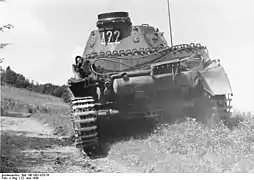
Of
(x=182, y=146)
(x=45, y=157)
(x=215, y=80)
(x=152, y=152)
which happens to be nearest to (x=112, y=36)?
(x=215, y=80)

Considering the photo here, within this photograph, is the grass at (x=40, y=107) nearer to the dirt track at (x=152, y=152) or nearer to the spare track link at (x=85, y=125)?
the dirt track at (x=152, y=152)

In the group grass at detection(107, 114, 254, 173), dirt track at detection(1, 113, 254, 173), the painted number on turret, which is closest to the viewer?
grass at detection(107, 114, 254, 173)

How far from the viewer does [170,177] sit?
596cm

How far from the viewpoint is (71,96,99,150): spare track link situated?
765 cm

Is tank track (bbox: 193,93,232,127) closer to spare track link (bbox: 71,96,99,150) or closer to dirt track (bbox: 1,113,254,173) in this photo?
dirt track (bbox: 1,113,254,173)

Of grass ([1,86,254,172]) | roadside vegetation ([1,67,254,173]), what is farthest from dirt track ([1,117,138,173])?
grass ([1,86,254,172])

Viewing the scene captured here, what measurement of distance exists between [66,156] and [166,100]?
167 cm

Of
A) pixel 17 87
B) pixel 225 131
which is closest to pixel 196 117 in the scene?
pixel 225 131

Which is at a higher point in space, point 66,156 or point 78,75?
point 78,75

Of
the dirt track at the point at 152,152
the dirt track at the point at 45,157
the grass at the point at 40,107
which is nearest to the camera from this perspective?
the dirt track at the point at 152,152

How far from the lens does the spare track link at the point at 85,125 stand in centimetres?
765

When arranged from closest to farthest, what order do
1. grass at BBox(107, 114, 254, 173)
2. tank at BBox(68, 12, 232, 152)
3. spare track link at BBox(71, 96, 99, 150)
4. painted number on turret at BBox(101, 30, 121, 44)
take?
grass at BBox(107, 114, 254, 173)
spare track link at BBox(71, 96, 99, 150)
tank at BBox(68, 12, 232, 152)
painted number on turret at BBox(101, 30, 121, 44)

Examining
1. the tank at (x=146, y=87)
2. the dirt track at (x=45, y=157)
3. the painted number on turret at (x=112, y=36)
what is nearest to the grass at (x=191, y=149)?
the dirt track at (x=45, y=157)

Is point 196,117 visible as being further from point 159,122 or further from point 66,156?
point 66,156
